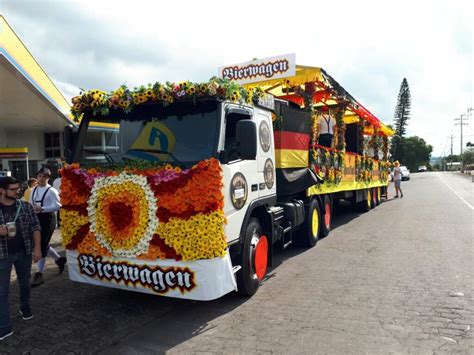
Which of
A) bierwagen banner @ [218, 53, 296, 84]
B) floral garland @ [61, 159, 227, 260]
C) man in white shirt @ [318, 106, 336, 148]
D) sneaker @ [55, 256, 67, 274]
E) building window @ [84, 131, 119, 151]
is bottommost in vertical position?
sneaker @ [55, 256, 67, 274]

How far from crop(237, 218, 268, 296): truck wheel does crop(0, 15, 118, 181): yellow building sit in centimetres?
201

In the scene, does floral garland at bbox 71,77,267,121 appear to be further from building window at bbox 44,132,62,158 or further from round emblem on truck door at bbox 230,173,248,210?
building window at bbox 44,132,62,158

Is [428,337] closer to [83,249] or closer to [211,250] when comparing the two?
[211,250]

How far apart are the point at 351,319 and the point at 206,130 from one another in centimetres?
261

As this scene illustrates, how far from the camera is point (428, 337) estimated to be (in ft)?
11.6

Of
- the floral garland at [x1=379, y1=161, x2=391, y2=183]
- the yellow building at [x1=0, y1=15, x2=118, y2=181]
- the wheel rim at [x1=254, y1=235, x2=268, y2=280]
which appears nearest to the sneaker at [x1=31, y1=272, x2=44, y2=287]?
the yellow building at [x1=0, y1=15, x2=118, y2=181]

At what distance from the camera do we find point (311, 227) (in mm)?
7402

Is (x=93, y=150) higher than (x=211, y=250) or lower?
higher

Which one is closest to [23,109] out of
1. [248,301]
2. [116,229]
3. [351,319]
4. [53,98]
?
[53,98]

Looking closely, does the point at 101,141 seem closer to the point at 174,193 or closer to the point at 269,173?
the point at 174,193

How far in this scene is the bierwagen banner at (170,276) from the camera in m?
3.79

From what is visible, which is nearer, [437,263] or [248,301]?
[248,301]

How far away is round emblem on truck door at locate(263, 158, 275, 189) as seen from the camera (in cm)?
527

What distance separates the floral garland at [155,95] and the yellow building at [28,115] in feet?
0.92
